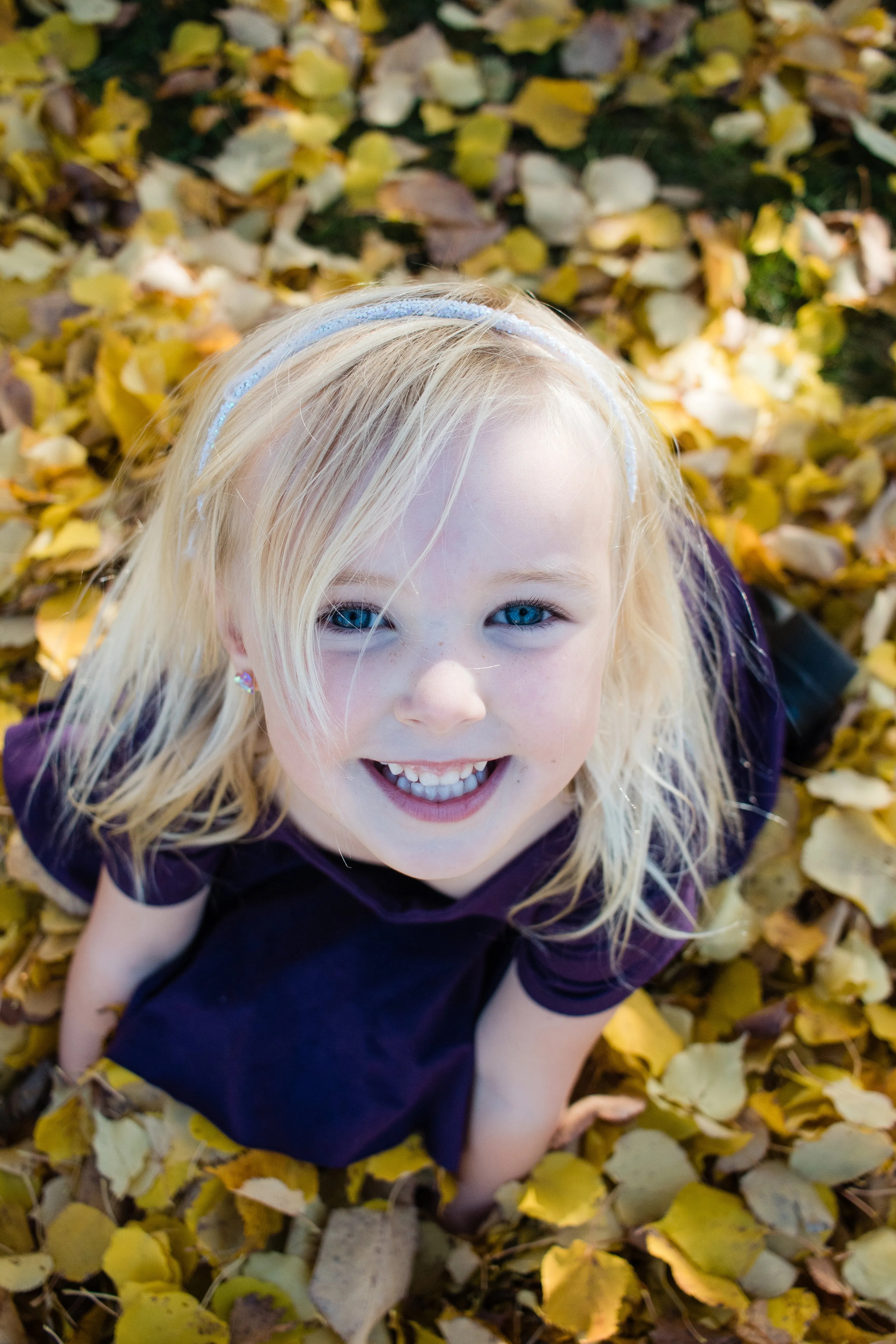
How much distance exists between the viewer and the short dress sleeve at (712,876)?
1.01 meters

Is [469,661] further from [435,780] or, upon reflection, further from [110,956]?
[110,956]

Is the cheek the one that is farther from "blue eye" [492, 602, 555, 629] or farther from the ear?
the ear

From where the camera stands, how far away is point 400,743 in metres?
0.77

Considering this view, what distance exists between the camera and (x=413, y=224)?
→ 171cm

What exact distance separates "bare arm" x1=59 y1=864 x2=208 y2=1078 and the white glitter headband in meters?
0.46

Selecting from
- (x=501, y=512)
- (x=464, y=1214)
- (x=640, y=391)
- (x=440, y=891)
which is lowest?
(x=464, y=1214)

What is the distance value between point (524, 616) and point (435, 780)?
15cm

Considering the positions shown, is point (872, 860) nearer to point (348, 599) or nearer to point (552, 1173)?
point (552, 1173)

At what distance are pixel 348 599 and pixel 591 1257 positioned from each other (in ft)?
2.21

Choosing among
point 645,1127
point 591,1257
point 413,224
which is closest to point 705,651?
point 645,1127

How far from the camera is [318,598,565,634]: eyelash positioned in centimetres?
76

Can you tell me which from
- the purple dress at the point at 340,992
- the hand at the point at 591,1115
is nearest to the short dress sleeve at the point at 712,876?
the purple dress at the point at 340,992

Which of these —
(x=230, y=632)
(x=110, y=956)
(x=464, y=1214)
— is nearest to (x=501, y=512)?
(x=230, y=632)

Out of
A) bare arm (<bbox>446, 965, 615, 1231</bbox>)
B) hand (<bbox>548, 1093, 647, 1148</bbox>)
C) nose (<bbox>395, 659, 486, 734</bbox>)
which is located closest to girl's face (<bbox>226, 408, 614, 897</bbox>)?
nose (<bbox>395, 659, 486, 734</bbox>)
